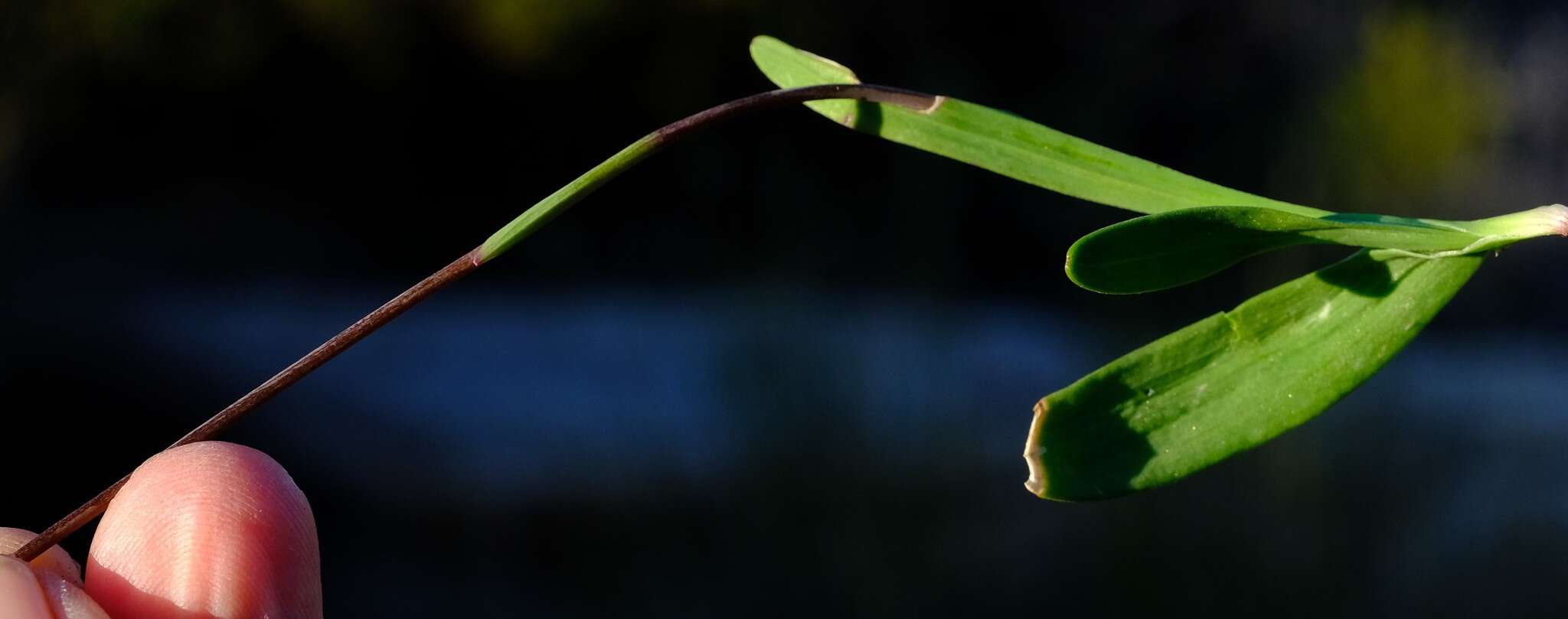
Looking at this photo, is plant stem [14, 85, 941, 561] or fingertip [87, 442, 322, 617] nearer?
plant stem [14, 85, 941, 561]

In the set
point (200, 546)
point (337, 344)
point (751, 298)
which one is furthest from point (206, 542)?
point (751, 298)

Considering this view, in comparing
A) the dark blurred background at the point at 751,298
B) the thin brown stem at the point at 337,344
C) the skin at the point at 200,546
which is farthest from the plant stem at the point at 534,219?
the dark blurred background at the point at 751,298

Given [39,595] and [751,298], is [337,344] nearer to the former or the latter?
[39,595]

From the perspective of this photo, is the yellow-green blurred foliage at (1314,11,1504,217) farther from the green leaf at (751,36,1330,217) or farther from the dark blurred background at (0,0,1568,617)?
the green leaf at (751,36,1330,217)


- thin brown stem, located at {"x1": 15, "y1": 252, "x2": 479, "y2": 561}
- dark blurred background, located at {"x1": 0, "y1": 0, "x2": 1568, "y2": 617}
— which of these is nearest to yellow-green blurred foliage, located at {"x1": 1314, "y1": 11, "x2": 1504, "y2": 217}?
dark blurred background, located at {"x1": 0, "y1": 0, "x2": 1568, "y2": 617}

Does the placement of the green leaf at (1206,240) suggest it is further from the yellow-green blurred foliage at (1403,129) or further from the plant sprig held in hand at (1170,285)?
the yellow-green blurred foliage at (1403,129)

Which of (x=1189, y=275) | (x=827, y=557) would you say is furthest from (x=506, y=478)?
(x=1189, y=275)

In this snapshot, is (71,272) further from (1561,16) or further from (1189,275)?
(1561,16)
